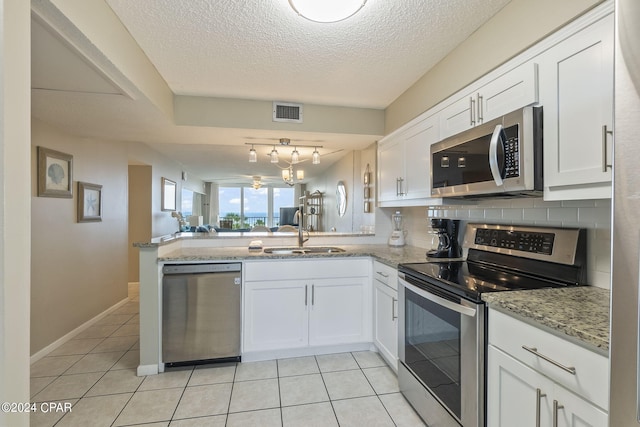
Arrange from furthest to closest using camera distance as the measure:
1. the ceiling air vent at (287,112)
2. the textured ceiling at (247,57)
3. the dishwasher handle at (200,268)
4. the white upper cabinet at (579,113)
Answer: the ceiling air vent at (287,112)
the dishwasher handle at (200,268)
the textured ceiling at (247,57)
the white upper cabinet at (579,113)

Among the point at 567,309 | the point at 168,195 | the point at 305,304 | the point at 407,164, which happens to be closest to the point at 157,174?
the point at 168,195

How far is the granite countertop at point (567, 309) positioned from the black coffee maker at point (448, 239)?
93 cm

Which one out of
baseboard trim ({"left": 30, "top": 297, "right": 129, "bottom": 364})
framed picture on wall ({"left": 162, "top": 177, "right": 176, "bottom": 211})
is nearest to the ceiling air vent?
baseboard trim ({"left": 30, "top": 297, "right": 129, "bottom": 364})

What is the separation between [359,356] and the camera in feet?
8.57

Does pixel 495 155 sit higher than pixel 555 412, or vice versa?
pixel 495 155

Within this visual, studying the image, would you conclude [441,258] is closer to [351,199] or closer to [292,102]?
[292,102]

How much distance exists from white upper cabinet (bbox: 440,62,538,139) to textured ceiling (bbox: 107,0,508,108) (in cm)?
38

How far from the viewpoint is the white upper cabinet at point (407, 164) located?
2.28m

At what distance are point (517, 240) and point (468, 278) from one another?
43 centimetres

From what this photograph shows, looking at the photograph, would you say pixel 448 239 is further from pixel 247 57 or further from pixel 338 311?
pixel 247 57

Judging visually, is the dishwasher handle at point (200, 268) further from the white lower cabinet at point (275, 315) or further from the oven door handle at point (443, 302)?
the oven door handle at point (443, 302)

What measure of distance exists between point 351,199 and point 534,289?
12.2 feet

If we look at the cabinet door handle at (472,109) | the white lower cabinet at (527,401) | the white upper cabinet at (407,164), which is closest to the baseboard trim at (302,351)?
the white upper cabinet at (407,164)

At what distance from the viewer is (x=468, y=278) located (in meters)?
1.62
